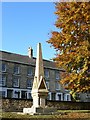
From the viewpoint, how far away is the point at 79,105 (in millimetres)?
35312

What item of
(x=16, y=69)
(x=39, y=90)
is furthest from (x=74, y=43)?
(x=16, y=69)

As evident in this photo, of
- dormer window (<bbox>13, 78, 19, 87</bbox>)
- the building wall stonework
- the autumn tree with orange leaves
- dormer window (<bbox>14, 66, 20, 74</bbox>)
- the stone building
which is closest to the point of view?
the autumn tree with orange leaves

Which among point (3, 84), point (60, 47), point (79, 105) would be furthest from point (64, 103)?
point (3, 84)

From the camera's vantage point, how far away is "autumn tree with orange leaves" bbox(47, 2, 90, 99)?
894 inches

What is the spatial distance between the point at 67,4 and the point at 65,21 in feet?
7.54

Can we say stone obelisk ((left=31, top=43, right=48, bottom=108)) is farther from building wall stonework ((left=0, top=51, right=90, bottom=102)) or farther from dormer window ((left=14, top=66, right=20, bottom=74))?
dormer window ((left=14, top=66, right=20, bottom=74))

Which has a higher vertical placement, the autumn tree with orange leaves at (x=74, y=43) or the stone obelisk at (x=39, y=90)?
the autumn tree with orange leaves at (x=74, y=43)

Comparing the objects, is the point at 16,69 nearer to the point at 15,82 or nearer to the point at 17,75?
the point at 17,75

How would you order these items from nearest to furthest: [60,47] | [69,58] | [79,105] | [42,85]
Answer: [42,85], [69,58], [60,47], [79,105]

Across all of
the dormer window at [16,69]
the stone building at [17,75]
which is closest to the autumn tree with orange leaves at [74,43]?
the stone building at [17,75]

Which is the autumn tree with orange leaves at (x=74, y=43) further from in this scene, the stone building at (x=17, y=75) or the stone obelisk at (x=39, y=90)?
the stone building at (x=17, y=75)

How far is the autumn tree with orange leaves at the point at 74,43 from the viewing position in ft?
74.5

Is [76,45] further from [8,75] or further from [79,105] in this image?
[8,75]

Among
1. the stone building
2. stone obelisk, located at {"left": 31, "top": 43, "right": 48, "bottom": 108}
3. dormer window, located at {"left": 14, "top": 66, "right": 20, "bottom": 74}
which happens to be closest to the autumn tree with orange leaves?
stone obelisk, located at {"left": 31, "top": 43, "right": 48, "bottom": 108}
